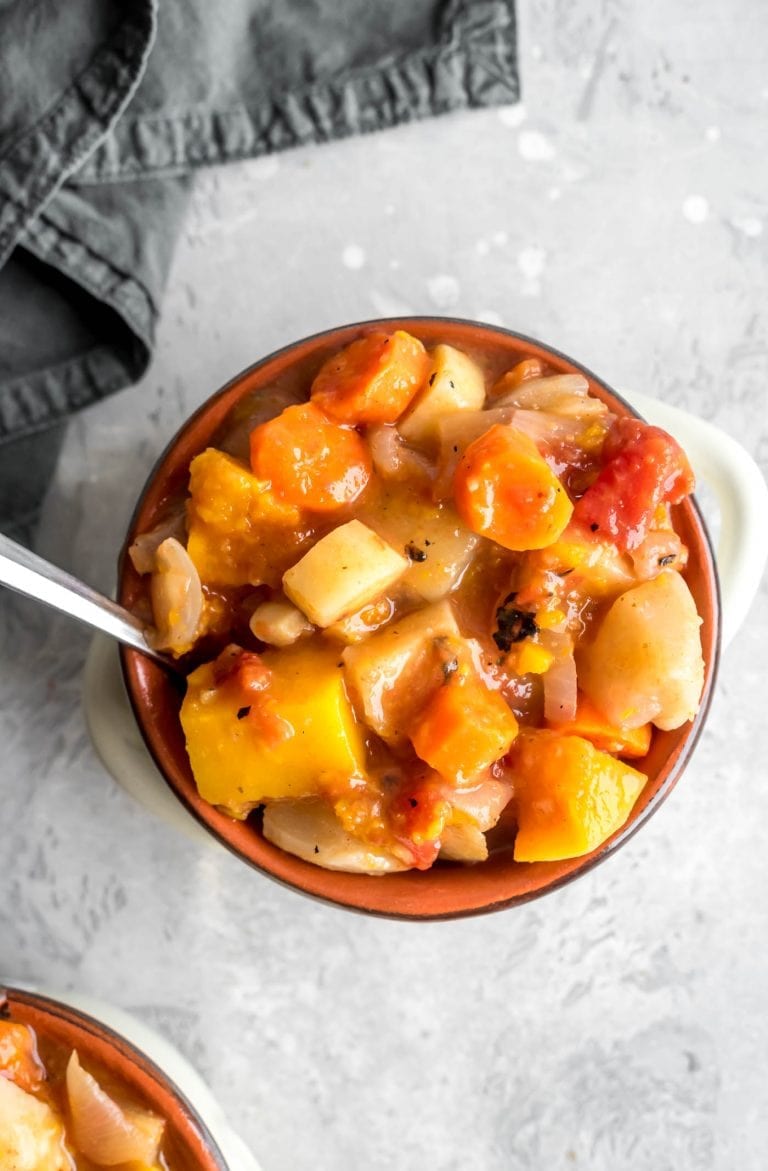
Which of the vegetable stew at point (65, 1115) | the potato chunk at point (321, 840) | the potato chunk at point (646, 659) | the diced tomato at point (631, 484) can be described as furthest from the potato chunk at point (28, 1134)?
the diced tomato at point (631, 484)

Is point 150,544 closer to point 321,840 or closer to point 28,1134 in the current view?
point 321,840

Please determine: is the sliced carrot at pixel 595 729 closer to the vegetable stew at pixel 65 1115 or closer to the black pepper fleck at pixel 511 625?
the black pepper fleck at pixel 511 625

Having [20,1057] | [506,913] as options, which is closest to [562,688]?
[506,913]

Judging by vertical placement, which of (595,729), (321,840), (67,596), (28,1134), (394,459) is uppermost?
(394,459)

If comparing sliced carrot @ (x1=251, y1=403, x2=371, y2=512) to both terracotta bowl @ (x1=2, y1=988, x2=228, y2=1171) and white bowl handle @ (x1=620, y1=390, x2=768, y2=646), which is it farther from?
terracotta bowl @ (x1=2, y1=988, x2=228, y2=1171)

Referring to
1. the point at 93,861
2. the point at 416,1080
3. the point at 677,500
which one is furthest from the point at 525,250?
the point at 416,1080

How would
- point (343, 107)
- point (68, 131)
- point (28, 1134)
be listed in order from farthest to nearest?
point (343, 107) → point (68, 131) → point (28, 1134)

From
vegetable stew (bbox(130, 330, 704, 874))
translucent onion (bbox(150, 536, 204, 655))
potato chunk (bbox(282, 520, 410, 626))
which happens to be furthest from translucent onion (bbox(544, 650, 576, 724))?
translucent onion (bbox(150, 536, 204, 655))

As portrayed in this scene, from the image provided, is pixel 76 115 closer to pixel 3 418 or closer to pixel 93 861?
pixel 3 418
